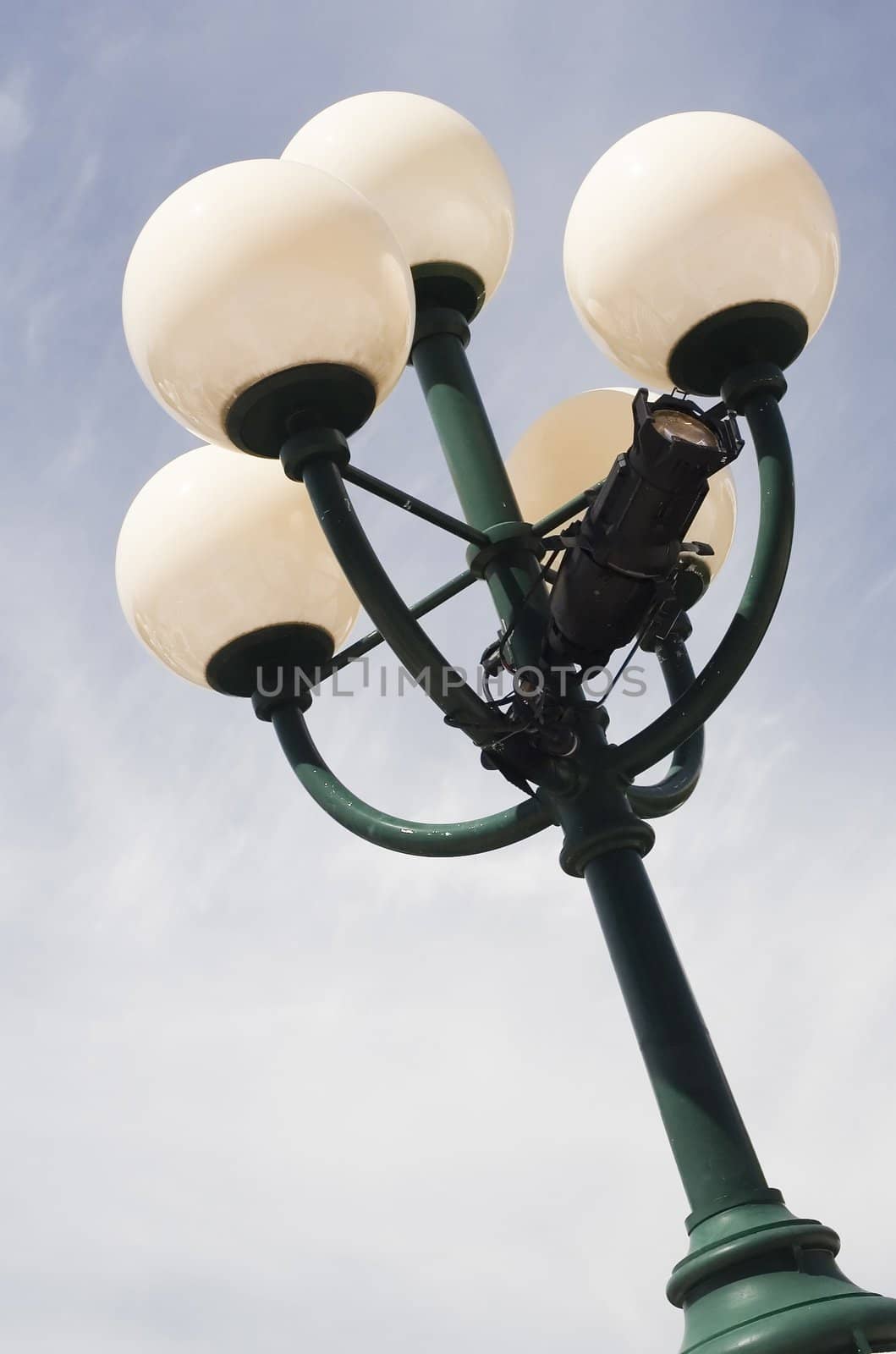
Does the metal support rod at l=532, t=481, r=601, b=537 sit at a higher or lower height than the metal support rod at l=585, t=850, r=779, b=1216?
higher

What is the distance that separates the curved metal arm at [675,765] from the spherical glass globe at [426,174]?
118cm

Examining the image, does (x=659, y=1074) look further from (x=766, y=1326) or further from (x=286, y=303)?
(x=286, y=303)

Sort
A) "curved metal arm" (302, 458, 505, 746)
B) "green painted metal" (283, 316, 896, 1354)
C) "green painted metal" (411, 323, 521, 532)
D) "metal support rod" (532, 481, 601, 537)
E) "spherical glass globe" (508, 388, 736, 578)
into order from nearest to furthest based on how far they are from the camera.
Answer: "green painted metal" (283, 316, 896, 1354) < "curved metal arm" (302, 458, 505, 746) < "metal support rod" (532, 481, 601, 537) < "green painted metal" (411, 323, 521, 532) < "spherical glass globe" (508, 388, 736, 578)

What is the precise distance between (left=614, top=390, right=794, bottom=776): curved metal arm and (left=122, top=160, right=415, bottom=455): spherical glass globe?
2.95 ft

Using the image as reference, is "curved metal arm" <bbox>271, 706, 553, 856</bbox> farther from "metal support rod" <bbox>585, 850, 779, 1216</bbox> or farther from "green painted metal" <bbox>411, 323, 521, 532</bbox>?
"green painted metal" <bbox>411, 323, 521, 532</bbox>

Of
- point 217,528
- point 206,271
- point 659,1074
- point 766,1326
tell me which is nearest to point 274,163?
point 206,271

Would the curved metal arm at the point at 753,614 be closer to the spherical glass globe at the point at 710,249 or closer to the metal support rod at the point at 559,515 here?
the spherical glass globe at the point at 710,249

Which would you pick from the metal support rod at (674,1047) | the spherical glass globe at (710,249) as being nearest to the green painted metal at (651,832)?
the metal support rod at (674,1047)

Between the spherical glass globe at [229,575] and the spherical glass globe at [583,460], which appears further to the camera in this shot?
the spherical glass globe at [583,460]

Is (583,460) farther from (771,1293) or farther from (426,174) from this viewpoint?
(771,1293)

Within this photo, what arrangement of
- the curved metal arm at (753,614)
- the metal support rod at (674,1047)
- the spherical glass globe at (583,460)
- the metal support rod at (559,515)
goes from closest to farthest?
1. the metal support rod at (674,1047)
2. the curved metal arm at (753,614)
3. the metal support rod at (559,515)
4. the spherical glass globe at (583,460)

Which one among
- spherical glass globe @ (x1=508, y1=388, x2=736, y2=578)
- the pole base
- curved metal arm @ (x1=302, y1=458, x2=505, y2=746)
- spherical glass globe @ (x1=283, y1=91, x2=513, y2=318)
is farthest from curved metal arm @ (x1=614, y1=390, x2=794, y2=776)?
spherical glass globe @ (x1=283, y1=91, x2=513, y2=318)

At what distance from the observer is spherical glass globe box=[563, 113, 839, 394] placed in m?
3.54

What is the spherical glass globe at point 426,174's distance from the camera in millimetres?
4094
